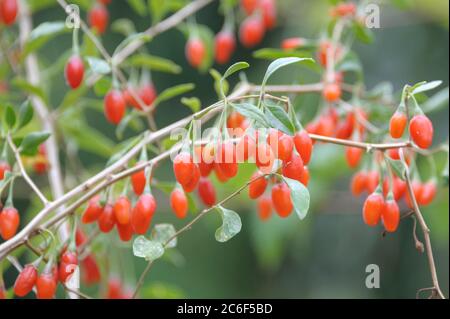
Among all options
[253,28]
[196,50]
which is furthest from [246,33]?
[196,50]

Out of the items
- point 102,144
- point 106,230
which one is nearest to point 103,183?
point 106,230

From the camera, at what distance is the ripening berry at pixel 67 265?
1.14 meters

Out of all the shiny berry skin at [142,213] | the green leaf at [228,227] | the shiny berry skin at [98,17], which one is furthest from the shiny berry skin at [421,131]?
the shiny berry skin at [98,17]

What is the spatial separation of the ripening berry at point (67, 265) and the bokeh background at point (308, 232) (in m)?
1.21

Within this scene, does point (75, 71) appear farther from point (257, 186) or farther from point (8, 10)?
point (257, 186)

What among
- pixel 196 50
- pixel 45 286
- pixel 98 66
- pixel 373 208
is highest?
pixel 196 50

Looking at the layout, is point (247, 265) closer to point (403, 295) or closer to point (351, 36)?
point (403, 295)

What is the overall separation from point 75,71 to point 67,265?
398mm

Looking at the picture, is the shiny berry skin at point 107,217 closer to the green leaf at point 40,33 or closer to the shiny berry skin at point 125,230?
the shiny berry skin at point 125,230

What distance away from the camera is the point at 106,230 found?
1187 mm

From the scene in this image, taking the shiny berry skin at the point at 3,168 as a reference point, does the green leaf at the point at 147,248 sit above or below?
below

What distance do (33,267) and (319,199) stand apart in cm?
117

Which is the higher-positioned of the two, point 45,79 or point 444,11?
point 444,11

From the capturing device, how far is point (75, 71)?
138 cm
